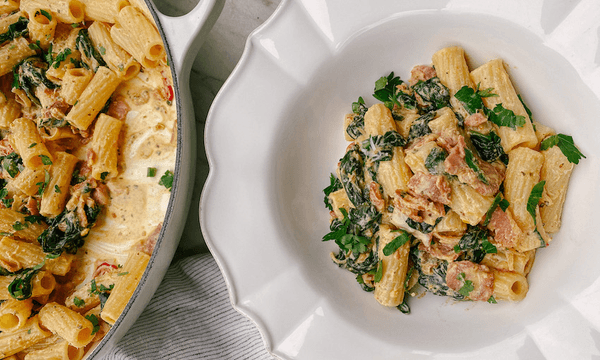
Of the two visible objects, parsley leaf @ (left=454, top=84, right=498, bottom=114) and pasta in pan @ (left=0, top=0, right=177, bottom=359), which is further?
pasta in pan @ (left=0, top=0, right=177, bottom=359)

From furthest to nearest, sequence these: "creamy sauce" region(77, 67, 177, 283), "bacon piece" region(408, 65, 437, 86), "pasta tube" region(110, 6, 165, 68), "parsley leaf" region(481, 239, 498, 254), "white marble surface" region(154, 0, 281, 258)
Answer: "white marble surface" region(154, 0, 281, 258) < "creamy sauce" region(77, 67, 177, 283) < "pasta tube" region(110, 6, 165, 68) < "bacon piece" region(408, 65, 437, 86) < "parsley leaf" region(481, 239, 498, 254)

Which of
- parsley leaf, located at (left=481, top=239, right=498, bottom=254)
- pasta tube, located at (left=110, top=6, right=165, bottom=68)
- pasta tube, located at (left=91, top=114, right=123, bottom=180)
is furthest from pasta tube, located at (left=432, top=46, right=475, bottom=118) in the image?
pasta tube, located at (left=91, top=114, right=123, bottom=180)

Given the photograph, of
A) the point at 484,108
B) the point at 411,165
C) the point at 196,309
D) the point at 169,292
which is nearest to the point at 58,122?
the point at 169,292

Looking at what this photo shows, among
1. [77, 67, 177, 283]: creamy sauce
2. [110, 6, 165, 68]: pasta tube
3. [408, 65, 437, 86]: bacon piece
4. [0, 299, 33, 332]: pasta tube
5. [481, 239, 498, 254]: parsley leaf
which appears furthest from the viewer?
[77, 67, 177, 283]: creamy sauce

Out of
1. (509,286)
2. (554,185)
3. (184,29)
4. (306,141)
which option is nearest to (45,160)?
(184,29)

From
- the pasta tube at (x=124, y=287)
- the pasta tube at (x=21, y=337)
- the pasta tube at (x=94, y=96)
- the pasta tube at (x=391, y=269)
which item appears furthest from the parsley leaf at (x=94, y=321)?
the pasta tube at (x=391, y=269)

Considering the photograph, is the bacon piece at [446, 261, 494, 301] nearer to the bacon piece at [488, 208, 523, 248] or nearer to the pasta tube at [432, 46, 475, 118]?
the bacon piece at [488, 208, 523, 248]

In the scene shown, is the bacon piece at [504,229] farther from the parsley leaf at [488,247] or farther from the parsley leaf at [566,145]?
the parsley leaf at [566,145]

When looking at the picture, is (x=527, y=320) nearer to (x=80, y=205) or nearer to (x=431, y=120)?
(x=431, y=120)
